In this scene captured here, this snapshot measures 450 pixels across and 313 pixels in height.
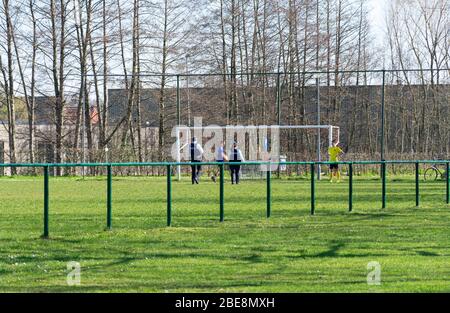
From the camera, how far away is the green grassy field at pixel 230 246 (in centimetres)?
976

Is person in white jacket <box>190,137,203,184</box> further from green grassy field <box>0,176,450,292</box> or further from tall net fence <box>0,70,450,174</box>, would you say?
green grassy field <box>0,176,450,292</box>

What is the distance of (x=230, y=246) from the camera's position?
43.7 ft

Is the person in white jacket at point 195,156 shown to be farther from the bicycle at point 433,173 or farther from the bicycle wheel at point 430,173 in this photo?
the bicycle wheel at point 430,173

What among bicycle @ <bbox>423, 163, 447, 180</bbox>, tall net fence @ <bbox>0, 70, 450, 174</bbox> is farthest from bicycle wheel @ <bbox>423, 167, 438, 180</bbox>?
tall net fence @ <bbox>0, 70, 450, 174</bbox>

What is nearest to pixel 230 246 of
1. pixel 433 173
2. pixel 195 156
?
pixel 195 156

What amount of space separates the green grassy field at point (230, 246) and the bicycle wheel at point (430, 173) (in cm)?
1469

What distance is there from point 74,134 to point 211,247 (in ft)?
129

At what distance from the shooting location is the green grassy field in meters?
9.76

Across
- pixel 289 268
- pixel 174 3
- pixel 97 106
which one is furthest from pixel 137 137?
pixel 289 268

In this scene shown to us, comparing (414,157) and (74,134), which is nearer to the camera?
(414,157)

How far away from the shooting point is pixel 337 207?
20672mm

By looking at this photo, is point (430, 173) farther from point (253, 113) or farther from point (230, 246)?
point (230, 246)

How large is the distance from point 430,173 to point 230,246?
2722 cm

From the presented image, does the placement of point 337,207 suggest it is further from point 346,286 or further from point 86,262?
point 346,286
